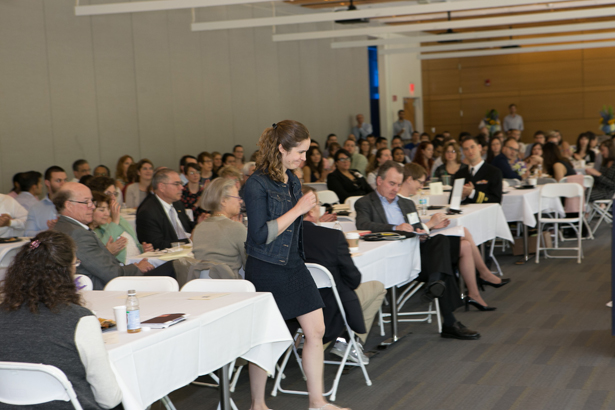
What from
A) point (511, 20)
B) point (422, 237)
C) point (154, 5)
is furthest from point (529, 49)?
point (422, 237)

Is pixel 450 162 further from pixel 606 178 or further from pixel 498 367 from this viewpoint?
pixel 498 367

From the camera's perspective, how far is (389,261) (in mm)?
4426

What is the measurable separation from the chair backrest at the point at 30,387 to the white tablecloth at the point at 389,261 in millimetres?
2238

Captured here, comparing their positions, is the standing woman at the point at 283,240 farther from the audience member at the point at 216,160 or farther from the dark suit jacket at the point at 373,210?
the audience member at the point at 216,160

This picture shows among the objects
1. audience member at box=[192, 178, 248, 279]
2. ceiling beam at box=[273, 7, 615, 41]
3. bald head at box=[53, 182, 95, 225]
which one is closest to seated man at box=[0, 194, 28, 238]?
bald head at box=[53, 182, 95, 225]

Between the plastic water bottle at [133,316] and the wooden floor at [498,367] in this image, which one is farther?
the wooden floor at [498,367]

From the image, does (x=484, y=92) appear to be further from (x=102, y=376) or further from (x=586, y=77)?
(x=102, y=376)

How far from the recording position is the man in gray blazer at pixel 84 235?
12.4ft

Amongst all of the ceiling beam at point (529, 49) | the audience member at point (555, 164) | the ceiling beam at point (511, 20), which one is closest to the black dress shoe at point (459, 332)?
the audience member at point (555, 164)

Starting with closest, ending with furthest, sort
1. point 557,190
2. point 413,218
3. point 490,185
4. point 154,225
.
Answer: point 413,218, point 154,225, point 490,185, point 557,190

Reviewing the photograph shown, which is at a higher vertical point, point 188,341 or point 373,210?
point 373,210

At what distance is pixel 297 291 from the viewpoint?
3.01 metres

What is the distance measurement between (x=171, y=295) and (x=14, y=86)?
6.87m

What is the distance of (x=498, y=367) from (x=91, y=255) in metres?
2.44
